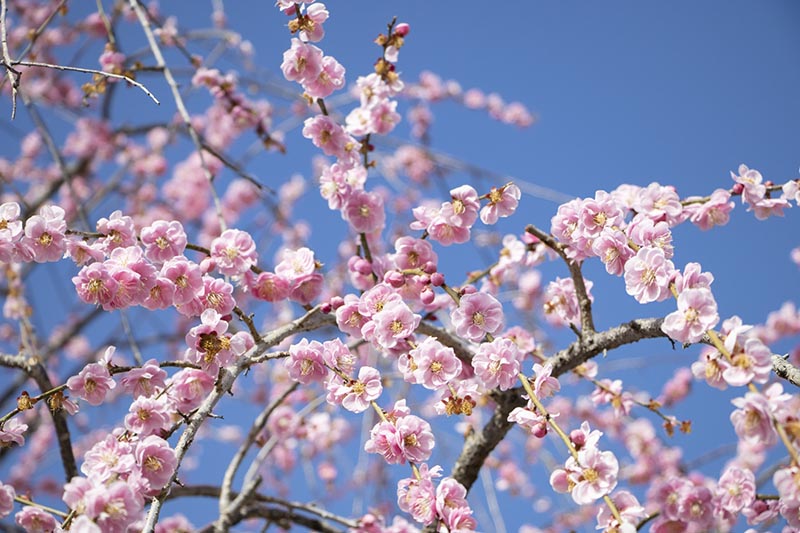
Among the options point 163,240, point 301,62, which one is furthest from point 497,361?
point 301,62

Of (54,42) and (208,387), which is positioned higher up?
(54,42)

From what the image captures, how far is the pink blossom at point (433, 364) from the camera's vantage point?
1.49 meters

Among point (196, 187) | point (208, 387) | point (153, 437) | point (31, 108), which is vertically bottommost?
point (153, 437)

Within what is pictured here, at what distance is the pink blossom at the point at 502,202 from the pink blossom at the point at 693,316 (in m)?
0.52

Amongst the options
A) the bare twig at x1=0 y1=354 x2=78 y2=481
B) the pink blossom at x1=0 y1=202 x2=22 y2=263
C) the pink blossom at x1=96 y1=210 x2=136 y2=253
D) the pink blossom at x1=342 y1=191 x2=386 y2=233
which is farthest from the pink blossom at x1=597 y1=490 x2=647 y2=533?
the bare twig at x1=0 y1=354 x2=78 y2=481

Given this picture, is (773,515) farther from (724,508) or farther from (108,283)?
(108,283)

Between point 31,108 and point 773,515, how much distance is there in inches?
110

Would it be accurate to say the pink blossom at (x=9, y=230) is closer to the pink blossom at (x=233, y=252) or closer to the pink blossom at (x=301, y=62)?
the pink blossom at (x=233, y=252)

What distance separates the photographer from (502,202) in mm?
1696

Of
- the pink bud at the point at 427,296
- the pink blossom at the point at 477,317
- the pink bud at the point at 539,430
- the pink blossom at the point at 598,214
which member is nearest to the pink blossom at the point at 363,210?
the pink bud at the point at 427,296

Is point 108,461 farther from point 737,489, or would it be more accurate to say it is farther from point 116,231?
point 737,489

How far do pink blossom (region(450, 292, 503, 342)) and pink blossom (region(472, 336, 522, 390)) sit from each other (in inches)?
2.8

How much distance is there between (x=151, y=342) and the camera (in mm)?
4465

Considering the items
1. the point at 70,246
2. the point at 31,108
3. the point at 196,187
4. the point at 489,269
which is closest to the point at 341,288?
the point at 196,187
